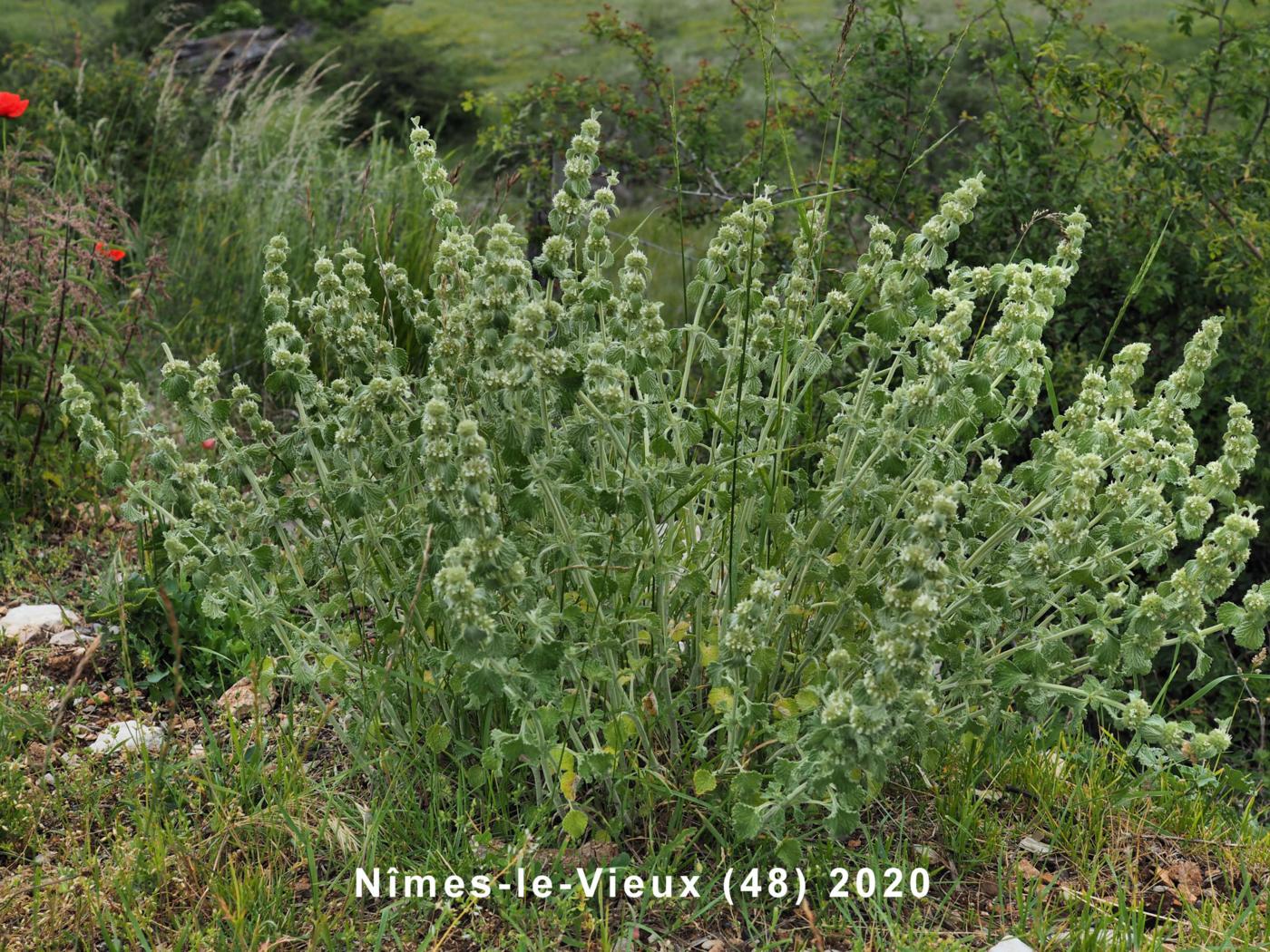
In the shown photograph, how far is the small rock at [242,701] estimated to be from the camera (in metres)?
3.11

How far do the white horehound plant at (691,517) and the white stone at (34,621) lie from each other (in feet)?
3.35

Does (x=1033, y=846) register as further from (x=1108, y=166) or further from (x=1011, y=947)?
(x=1108, y=166)

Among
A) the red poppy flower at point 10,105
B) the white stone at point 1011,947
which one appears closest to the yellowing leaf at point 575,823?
the white stone at point 1011,947

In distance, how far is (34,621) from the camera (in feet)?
11.6

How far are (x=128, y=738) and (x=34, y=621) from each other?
2.44ft

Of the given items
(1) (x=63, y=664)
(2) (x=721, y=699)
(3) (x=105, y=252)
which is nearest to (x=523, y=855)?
(2) (x=721, y=699)

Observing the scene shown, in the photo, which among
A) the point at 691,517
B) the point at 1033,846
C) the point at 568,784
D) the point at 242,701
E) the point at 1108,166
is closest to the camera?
the point at 568,784

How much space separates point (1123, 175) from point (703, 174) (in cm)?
199

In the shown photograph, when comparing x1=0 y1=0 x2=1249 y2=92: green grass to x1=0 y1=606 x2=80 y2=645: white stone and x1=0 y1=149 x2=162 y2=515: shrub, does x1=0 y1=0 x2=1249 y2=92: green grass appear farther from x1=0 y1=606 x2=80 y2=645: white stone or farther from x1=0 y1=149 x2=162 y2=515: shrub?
x1=0 y1=606 x2=80 y2=645: white stone

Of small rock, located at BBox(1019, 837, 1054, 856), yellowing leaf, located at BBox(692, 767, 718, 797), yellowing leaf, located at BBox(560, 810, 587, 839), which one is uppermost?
yellowing leaf, located at BBox(692, 767, 718, 797)

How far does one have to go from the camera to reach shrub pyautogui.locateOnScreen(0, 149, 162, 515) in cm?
408

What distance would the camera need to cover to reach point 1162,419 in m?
2.56

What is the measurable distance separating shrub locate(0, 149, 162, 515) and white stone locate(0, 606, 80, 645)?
1.78ft

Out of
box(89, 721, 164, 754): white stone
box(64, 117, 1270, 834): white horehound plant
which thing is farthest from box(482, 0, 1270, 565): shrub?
box(89, 721, 164, 754): white stone
